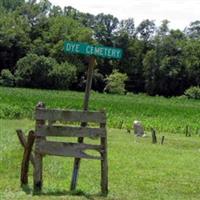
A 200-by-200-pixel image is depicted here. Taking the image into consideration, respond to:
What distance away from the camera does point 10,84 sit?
311 feet

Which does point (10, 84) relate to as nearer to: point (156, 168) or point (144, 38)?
point (144, 38)

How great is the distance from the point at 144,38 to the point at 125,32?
7.50m

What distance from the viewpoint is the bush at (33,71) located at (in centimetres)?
9456

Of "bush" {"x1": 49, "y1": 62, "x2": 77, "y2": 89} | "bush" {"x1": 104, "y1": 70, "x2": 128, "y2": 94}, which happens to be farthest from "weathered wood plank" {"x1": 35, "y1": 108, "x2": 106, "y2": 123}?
"bush" {"x1": 104, "y1": 70, "x2": 128, "y2": 94}

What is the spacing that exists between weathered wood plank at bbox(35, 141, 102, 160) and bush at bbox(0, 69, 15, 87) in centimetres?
8560

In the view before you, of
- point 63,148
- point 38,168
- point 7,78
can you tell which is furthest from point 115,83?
point 38,168

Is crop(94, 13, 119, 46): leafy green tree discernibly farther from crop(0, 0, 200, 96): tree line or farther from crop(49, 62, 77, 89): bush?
crop(49, 62, 77, 89): bush

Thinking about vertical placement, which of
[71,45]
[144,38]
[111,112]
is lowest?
[111,112]

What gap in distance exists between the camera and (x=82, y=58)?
94.7m

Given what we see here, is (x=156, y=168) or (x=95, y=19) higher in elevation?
(x=95, y=19)

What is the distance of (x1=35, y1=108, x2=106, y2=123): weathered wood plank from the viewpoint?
10000mm

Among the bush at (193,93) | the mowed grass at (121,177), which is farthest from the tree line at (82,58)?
the mowed grass at (121,177)

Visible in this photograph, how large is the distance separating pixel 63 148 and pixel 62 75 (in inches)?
3337

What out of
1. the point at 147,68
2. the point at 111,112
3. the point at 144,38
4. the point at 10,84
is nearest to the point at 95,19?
the point at 144,38
